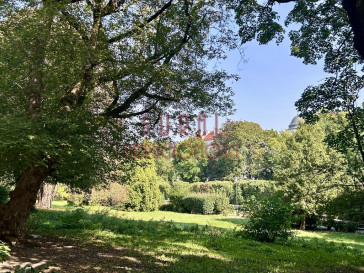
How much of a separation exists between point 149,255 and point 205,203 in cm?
2014

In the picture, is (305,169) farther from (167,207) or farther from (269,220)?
(167,207)

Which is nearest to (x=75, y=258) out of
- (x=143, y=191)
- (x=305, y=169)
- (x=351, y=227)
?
(x=305, y=169)

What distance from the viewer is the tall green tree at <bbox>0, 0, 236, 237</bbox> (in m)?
4.93

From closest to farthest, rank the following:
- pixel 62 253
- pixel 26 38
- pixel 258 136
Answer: pixel 26 38 < pixel 62 253 < pixel 258 136

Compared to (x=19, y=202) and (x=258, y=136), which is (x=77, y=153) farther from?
(x=258, y=136)

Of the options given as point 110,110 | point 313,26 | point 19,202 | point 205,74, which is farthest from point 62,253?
point 313,26

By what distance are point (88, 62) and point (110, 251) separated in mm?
4155

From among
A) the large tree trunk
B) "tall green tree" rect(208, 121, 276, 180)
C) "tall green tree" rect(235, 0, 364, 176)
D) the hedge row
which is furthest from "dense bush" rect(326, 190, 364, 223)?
"tall green tree" rect(208, 121, 276, 180)

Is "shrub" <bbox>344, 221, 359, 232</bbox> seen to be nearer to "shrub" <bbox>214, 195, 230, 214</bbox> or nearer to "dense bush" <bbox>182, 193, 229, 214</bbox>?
"shrub" <bbox>214, 195, 230, 214</bbox>

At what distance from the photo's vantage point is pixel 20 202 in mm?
6285

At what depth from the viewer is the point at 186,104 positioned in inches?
310

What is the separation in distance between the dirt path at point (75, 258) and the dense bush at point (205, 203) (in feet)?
64.7

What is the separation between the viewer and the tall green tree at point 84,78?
16.2 feet

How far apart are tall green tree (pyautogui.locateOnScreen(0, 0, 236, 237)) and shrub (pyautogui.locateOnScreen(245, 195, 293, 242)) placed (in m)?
3.97
